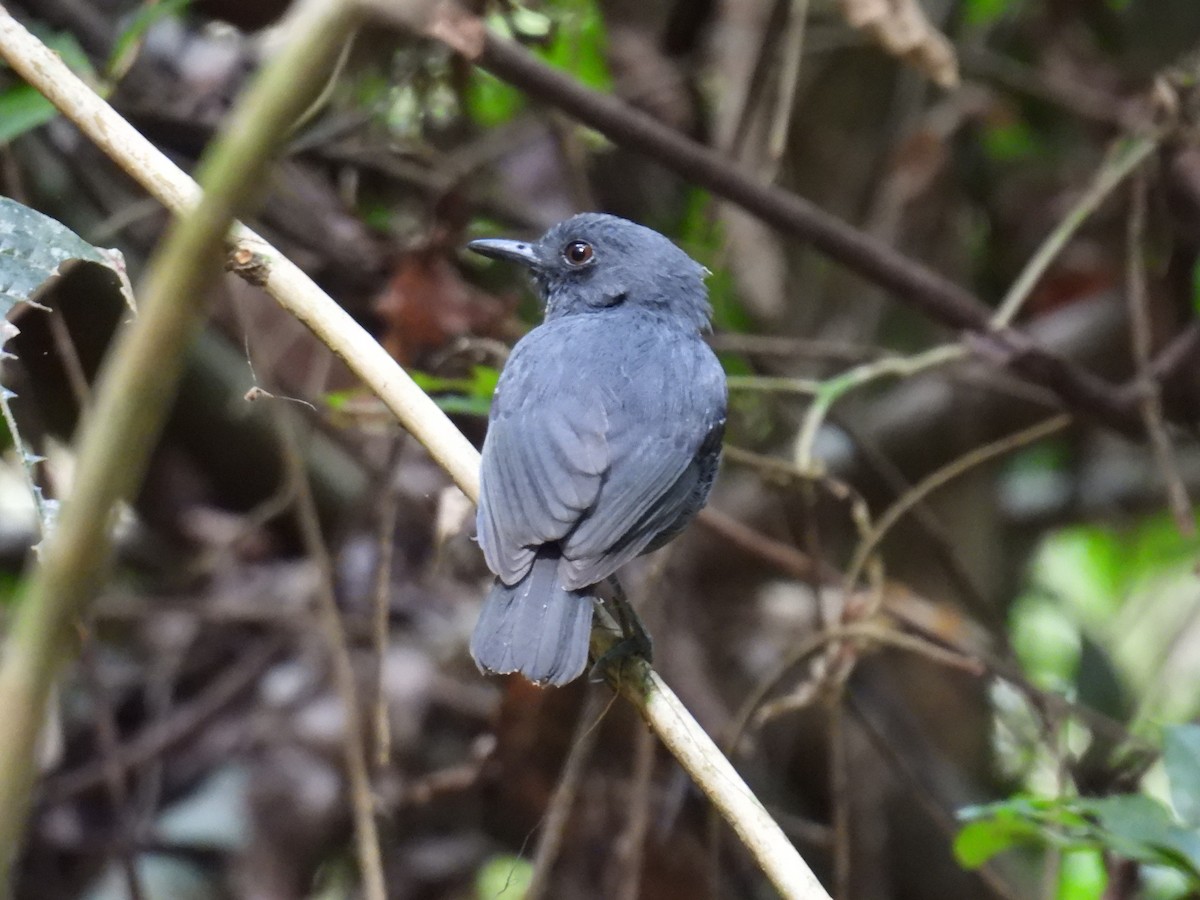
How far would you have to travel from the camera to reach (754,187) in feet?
12.2

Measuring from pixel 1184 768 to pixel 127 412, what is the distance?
228cm

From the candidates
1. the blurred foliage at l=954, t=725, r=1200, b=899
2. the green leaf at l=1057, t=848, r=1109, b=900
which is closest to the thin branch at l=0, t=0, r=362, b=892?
the blurred foliage at l=954, t=725, r=1200, b=899

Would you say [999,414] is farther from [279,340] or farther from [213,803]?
[213,803]

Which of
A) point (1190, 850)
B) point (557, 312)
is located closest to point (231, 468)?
point (557, 312)

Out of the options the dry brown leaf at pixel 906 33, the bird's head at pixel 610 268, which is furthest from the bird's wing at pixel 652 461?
the dry brown leaf at pixel 906 33

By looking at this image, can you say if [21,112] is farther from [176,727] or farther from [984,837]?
[984,837]

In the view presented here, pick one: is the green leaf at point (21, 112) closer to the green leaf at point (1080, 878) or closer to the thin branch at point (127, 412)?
the thin branch at point (127, 412)

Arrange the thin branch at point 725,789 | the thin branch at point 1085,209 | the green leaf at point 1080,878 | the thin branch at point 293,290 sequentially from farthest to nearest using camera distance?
the green leaf at point 1080,878 < the thin branch at point 1085,209 < the thin branch at point 293,290 < the thin branch at point 725,789

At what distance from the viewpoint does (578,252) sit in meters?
3.69

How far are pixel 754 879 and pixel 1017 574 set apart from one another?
169cm

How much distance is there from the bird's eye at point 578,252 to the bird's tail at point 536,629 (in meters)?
1.27

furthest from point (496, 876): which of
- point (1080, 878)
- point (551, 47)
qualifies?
point (551, 47)

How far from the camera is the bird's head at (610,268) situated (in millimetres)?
3613

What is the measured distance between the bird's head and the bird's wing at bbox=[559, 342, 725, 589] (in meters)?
0.33
